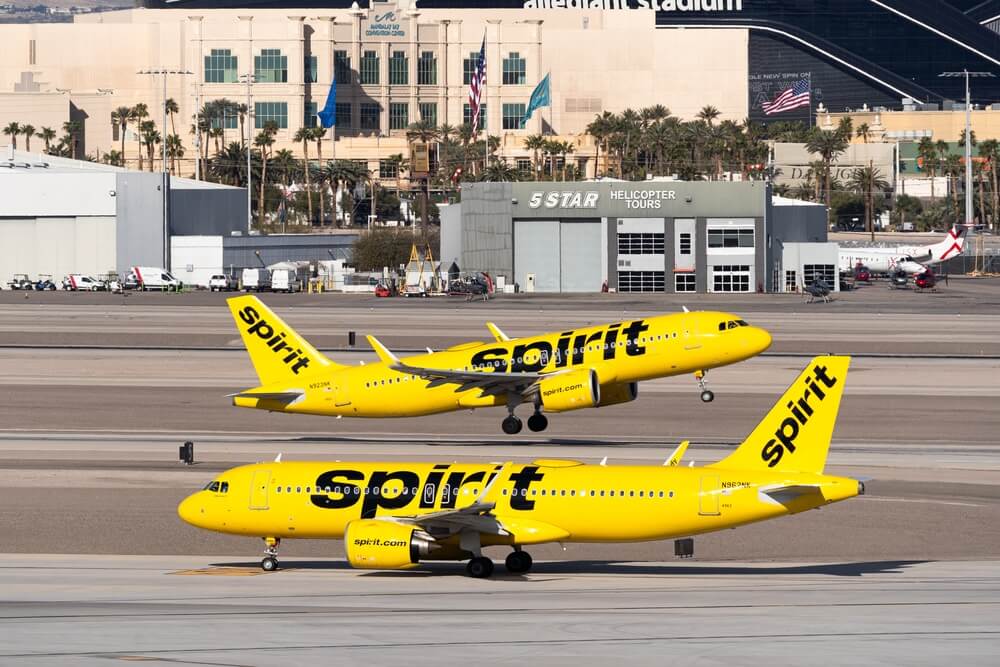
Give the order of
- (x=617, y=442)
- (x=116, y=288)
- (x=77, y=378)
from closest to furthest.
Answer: (x=617, y=442) < (x=77, y=378) < (x=116, y=288)

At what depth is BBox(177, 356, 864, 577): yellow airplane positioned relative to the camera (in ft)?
141

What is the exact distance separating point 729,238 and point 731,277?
390 centimetres

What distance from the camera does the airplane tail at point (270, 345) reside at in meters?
65.5

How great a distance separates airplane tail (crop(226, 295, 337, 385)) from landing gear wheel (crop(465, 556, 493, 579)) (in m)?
22.7

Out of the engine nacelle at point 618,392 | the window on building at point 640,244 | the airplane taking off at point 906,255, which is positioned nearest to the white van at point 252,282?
the window on building at point 640,244

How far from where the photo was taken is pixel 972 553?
48438mm

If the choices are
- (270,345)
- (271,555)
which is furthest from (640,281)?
(271,555)

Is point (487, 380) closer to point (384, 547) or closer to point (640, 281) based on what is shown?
point (384, 547)

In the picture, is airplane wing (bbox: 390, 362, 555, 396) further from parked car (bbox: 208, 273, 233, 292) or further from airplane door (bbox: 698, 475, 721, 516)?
parked car (bbox: 208, 273, 233, 292)

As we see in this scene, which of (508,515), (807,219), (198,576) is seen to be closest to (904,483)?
(508,515)

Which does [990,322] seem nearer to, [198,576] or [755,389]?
[755,389]

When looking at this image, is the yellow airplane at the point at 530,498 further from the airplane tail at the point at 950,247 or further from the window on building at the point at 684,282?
the airplane tail at the point at 950,247

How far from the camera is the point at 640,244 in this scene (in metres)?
163

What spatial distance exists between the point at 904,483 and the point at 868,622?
75.2 feet
